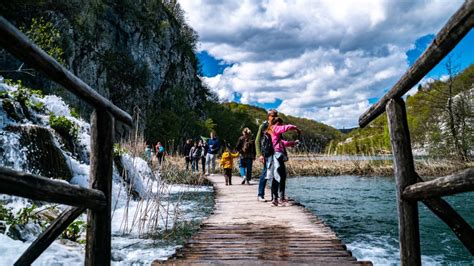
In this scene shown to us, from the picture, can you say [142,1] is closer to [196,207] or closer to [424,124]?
[424,124]

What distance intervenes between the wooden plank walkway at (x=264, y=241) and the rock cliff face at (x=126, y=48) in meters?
22.2

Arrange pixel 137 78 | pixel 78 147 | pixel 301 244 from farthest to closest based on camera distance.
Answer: pixel 137 78
pixel 78 147
pixel 301 244

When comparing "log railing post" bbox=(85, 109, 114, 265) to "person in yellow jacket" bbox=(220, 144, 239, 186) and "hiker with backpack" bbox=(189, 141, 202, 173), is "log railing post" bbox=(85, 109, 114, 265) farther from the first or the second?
"hiker with backpack" bbox=(189, 141, 202, 173)

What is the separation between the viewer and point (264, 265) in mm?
3385

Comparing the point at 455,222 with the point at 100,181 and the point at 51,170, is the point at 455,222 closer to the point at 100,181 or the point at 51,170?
the point at 100,181

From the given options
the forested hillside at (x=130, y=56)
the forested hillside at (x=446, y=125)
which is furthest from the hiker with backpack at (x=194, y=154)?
the forested hillside at (x=130, y=56)

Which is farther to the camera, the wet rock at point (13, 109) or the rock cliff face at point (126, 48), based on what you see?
the rock cliff face at point (126, 48)

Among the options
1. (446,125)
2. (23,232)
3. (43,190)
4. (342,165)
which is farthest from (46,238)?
(446,125)

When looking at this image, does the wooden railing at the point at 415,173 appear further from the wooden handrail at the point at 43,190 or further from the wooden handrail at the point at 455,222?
the wooden handrail at the point at 43,190

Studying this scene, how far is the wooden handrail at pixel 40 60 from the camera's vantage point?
1.79 m

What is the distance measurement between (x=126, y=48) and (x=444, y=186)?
1664 inches

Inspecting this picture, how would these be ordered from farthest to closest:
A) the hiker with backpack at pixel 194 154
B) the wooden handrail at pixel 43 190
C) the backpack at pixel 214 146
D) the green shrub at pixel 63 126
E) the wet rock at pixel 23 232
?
the hiker with backpack at pixel 194 154
the backpack at pixel 214 146
the green shrub at pixel 63 126
the wet rock at pixel 23 232
the wooden handrail at pixel 43 190

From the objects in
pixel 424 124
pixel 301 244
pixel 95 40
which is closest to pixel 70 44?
pixel 95 40

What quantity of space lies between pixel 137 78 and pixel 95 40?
6973 mm
